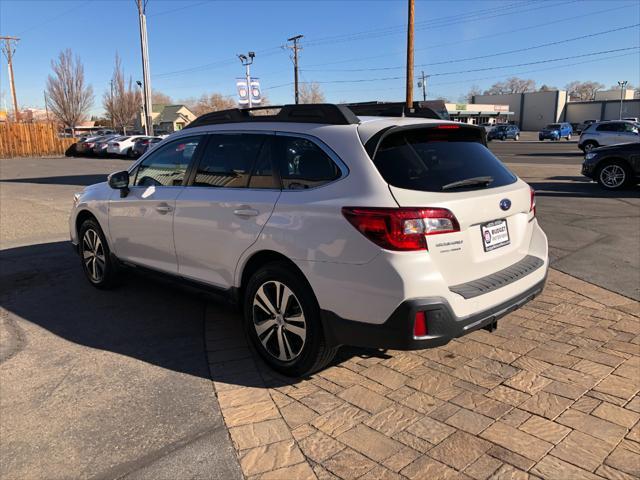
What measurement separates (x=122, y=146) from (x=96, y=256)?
29.3 meters

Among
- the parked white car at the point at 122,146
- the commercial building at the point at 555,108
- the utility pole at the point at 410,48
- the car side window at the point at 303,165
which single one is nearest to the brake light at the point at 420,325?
the car side window at the point at 303,165

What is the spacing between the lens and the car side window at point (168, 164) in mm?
4488

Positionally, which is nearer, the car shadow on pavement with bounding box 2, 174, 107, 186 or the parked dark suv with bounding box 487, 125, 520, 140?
the car shadow on pavement with bounding box 2, 174, 107, 186

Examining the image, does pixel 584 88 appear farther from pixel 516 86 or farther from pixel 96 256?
pixel 96 256

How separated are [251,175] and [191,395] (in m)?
1.58

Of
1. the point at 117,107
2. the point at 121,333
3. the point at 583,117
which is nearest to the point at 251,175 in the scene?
the point at 121,333

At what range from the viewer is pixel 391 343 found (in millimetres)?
3033

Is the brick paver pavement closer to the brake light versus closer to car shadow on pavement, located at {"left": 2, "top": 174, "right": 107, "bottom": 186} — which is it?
the brake light

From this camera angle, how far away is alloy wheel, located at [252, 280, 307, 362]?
3.49 metres

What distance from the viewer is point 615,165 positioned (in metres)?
13.2

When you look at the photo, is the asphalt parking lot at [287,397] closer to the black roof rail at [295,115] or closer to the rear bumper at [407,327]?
the rear bumper at [407,327]

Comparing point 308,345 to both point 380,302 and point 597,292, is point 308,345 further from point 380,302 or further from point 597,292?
point 597,292

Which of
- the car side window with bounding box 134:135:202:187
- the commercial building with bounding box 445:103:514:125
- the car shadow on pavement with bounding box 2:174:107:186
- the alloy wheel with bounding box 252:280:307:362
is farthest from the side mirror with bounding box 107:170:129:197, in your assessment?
the commercial building with bounding box 445:103:514:125

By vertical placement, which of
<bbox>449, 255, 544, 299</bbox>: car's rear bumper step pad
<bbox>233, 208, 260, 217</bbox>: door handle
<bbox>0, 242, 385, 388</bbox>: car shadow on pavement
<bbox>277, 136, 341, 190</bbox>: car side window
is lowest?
<bbox>0, 242, 385, 388</bbox>: car shadow on pavement
